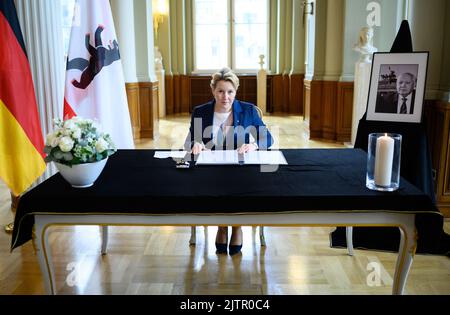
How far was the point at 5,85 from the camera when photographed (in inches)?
128

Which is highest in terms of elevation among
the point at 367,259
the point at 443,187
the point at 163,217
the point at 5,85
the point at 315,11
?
the point at 315,11

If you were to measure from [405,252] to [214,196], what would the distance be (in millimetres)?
855

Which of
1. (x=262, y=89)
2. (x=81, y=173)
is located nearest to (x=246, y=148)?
(x=81, y=173)

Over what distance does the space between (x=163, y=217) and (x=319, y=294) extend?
3.75 ft

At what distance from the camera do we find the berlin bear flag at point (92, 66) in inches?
146

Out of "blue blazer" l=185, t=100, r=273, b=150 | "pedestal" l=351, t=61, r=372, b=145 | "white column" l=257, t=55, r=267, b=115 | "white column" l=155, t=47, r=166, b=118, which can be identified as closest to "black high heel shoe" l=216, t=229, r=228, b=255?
"blue blazer" l=185, t=100, r=273, b=150

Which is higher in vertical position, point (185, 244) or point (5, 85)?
point (5, 85)

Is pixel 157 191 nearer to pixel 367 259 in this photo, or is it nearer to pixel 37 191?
pixel 37 191

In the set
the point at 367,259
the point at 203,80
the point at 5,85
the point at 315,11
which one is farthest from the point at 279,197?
the point at 203,80

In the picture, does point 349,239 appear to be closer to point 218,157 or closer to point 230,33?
point 218,157

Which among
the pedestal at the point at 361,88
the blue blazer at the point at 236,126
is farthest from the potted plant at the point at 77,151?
the pedestal at the point at 361,88

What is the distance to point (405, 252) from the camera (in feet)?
6.36
